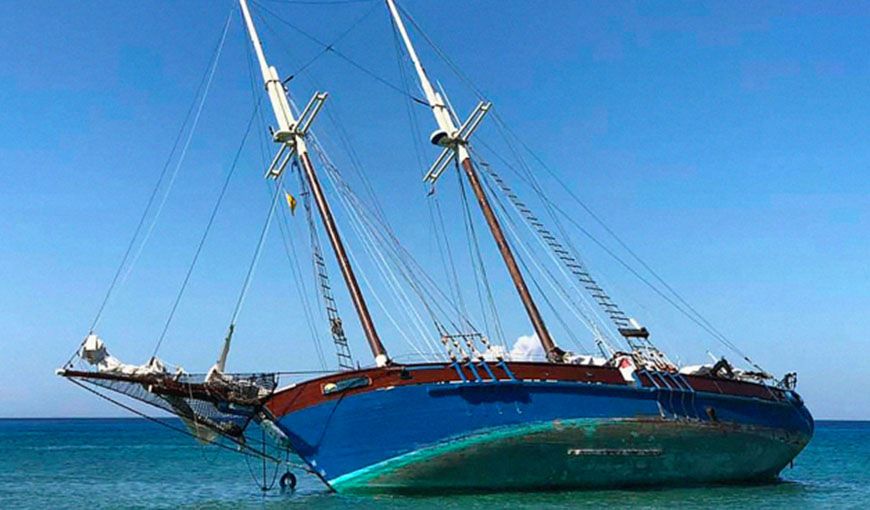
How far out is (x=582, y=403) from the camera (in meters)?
24.7

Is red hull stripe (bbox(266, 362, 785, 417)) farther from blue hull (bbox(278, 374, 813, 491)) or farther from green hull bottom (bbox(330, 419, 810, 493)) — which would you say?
green hull bottom (bbox(330, 419, 810, 493))

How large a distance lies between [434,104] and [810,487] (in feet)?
70.8

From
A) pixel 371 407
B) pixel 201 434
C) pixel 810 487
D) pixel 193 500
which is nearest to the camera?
pixel 371 407

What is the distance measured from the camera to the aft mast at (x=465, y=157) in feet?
104

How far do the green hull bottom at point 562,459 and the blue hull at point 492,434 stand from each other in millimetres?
36

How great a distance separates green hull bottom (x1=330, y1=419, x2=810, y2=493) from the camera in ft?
78.5

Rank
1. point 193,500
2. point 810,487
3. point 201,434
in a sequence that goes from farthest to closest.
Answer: point 810,487
point 193,500
point 201,434

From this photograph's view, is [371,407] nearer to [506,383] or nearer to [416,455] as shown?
[416,455]

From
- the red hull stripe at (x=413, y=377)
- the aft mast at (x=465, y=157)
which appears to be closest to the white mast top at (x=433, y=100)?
the aft mast at (x=465, y=157)

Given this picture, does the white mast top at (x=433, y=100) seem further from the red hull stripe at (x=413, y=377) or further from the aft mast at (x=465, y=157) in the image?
the red hull stripe at (x=413, y=377)

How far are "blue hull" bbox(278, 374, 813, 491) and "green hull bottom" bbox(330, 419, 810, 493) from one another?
0.12 ft

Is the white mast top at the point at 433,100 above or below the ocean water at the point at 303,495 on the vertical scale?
above

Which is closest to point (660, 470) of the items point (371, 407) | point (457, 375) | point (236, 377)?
point (457, 375)

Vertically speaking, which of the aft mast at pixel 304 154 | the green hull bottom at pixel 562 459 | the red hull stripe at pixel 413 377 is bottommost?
the green hull bottom at pixel 562 459
